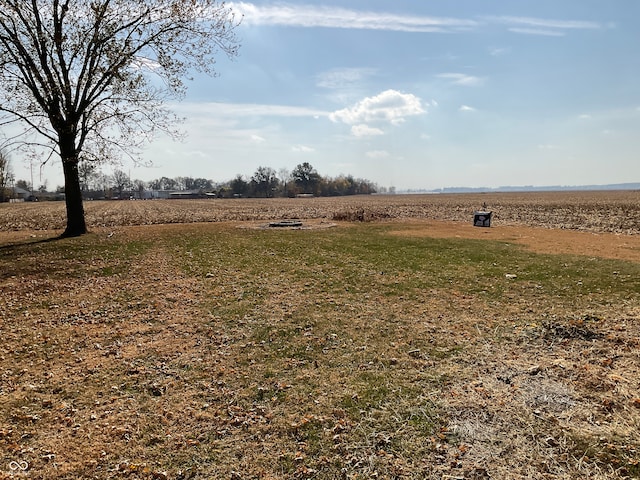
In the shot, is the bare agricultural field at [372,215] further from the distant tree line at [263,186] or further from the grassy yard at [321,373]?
the distant tree line at [263,186]

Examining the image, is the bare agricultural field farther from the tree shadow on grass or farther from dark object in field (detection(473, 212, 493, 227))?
the tree shadow on grass

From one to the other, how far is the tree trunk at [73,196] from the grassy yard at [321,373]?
607 centimetres

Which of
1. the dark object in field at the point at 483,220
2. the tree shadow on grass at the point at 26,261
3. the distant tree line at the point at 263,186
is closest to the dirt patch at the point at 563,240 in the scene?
the dark object in field at the point at 483,220

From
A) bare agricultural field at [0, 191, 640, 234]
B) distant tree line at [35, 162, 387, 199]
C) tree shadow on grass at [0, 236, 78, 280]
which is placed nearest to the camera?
tree shadow on grass at [0, 236, 78, 280]

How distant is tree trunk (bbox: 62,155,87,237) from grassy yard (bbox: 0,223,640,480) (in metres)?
6.07

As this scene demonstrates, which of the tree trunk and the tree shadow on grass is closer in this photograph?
the tree shadow on grass

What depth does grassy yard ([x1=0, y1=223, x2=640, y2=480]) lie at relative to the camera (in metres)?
3.95

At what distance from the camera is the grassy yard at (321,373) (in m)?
3.95

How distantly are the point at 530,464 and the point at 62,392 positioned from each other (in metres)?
5.69

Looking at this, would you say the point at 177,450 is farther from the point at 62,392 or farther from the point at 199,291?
the point at 199,291

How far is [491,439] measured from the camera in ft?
13.6

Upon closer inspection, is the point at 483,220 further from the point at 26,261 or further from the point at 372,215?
the point at 26,261

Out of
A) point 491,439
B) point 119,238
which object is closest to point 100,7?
point 119,238

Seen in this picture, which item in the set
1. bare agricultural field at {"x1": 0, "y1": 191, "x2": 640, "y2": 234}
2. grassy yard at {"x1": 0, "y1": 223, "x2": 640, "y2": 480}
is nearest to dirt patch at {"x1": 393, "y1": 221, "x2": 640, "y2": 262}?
grassy yard at {"x1": 0, "y1": 223, "x2": 640, "y2": 480}
